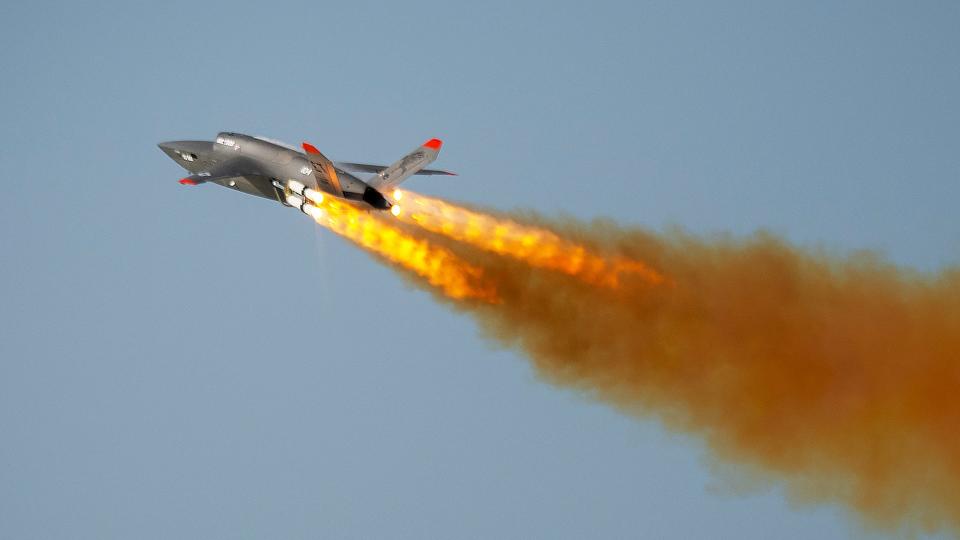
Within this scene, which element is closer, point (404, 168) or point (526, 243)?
point (404, 168)

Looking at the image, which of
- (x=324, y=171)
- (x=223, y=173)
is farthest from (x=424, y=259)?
(x=223, y=173)

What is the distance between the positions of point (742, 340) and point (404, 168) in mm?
15074

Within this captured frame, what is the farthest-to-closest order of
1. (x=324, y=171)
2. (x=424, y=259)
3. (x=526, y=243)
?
(x=526, y=243) < (x=424, y=259) < (x=324, y=171)

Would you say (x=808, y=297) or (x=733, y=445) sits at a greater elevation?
(x=808, y=297)

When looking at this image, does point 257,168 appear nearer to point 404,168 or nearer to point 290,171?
point 290,171

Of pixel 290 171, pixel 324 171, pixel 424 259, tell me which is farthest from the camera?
pixel 424 259

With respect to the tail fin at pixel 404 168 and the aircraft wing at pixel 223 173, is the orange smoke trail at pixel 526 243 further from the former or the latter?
the aircraft wing at pixel 223 173

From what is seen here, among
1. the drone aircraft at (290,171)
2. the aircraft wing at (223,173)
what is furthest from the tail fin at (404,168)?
the aircraft wing at (223,173)

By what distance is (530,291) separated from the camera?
82000mm

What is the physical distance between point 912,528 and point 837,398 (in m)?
5.82

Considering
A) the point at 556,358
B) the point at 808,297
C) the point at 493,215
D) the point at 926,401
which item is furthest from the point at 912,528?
the point at 493,215

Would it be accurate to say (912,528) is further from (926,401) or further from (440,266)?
(440,266)

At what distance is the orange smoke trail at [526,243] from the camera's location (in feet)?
268

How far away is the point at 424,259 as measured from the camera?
268ft
